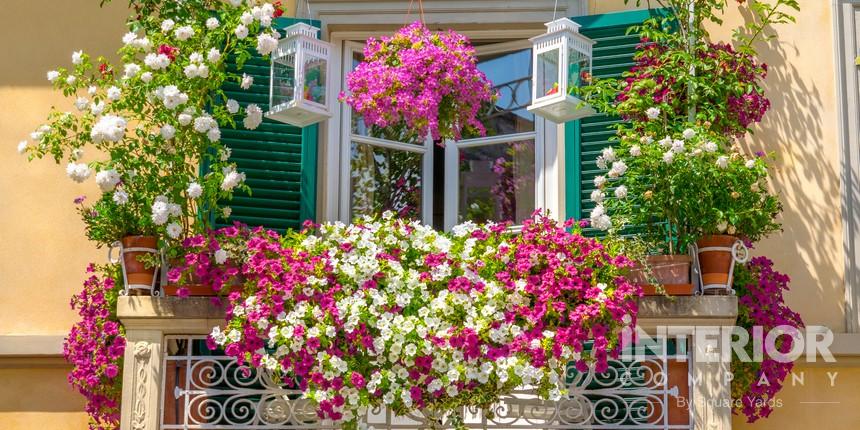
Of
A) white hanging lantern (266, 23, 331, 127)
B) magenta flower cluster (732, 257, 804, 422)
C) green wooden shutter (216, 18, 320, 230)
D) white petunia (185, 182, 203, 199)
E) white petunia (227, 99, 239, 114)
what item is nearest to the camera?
white petunia (185, 182, 203, 199)

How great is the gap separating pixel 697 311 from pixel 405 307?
1.39 meters

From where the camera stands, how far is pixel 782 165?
6832 mm

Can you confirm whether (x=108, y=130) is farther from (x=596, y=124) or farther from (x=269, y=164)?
(x=596, y=124)

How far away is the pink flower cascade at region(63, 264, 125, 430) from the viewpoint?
614cm

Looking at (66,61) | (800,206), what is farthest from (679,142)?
(66,61)

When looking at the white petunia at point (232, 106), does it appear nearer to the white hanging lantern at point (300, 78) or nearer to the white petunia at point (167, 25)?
the white hanging lantern at point (300, 78)

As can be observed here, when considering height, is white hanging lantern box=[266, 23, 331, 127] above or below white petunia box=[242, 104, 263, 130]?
above

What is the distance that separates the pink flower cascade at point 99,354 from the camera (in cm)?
614

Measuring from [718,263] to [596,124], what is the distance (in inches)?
51.9

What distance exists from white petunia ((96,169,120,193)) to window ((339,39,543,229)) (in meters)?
1.63

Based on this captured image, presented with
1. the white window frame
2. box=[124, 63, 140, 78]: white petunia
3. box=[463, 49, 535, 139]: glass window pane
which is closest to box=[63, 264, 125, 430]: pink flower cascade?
box=[124, 63, 140, 78]: white petunia

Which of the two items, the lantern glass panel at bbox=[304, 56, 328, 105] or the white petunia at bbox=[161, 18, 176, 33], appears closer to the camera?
the white petunia at bbox=[161, 18, 176, 33]

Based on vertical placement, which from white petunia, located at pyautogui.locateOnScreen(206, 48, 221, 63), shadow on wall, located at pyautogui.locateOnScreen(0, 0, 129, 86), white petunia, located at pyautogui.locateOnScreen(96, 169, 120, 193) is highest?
shadow on wall, located at pyautogui.locateOnScreen(0, 0, 129, 86)

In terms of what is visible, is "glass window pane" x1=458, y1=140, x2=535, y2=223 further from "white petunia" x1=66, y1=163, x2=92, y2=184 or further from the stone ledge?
"white petunia" x1=66, y1=163, x2=92, y2=184
